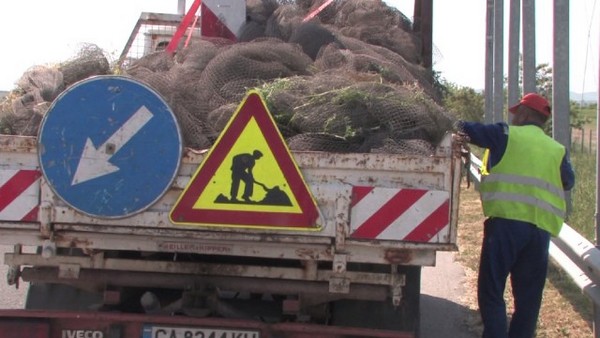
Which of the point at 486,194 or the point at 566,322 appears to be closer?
the point at 486,194

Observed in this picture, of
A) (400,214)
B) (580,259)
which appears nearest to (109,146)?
(400,214)

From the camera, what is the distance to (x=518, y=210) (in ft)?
18.6

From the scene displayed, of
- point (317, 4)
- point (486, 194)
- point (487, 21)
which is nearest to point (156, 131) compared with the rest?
point (486, 194)

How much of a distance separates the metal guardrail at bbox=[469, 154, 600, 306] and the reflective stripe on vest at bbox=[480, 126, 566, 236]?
1.14 feet

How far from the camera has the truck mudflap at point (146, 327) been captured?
15.3 ft

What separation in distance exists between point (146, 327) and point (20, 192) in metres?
0.99

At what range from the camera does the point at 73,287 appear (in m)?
5.62

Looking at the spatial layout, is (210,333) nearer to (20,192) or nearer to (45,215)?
(45,215)

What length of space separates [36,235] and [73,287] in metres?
1.09

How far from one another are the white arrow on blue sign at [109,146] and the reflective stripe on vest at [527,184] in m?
2.32

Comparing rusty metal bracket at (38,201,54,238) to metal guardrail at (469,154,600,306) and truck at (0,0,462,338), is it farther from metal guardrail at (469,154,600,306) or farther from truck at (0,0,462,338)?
metal guardrail at (469,154,600,306)

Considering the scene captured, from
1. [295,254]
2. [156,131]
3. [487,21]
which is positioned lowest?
[295,254]

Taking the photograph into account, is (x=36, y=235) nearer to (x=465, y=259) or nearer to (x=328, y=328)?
(x=328, y=328)

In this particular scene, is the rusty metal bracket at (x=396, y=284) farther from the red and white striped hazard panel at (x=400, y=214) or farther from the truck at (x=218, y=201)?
the red and white striped hazard panel at (x=400, y=214)
